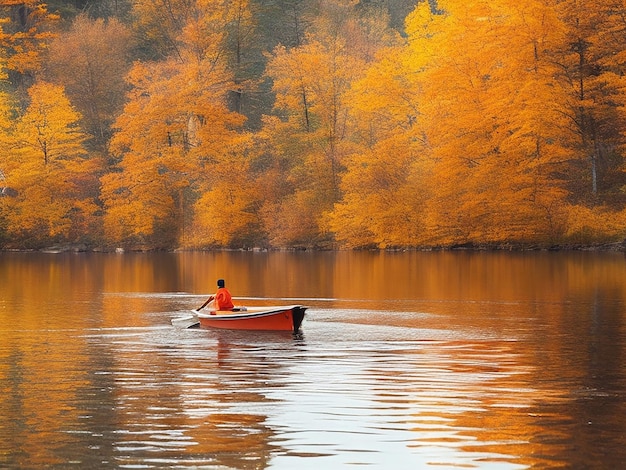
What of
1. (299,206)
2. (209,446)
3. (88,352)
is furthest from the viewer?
(299,206)

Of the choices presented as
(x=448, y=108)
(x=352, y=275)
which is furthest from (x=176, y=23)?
(x=352, y=275)

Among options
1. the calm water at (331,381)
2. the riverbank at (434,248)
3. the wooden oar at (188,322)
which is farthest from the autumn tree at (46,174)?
the wooden oar at (188,322)

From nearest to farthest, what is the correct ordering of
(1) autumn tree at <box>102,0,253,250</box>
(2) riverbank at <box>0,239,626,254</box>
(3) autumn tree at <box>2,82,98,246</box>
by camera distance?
(2) riverbank at <box>0,239,626,254</box>
(1) autumn tree at <box>102,0,253,250</box>
(3) autumn tree at <box>2,82,98,246</box>

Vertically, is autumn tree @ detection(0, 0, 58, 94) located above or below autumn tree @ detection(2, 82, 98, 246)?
above

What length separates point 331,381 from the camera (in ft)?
59.8

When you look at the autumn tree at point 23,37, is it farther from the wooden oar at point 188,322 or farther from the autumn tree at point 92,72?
the wooden oar at point 188,322

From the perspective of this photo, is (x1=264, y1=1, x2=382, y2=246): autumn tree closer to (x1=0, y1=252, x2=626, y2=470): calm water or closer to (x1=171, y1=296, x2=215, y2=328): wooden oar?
(x1=0, y1=252, x2=626, y2=470): calm water

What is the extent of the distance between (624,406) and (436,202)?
49.7 metres

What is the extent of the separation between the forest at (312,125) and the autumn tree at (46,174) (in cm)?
14

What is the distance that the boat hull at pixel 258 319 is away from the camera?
2614 cm

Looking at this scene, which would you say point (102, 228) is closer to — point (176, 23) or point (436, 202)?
point (176, 23)

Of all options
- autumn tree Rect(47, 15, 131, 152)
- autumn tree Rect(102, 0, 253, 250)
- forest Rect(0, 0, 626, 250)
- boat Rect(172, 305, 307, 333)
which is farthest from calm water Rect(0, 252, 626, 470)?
autumn tree Rect(47, 15, 131, 152)

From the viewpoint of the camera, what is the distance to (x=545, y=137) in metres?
60.9

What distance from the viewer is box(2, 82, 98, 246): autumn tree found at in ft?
266
